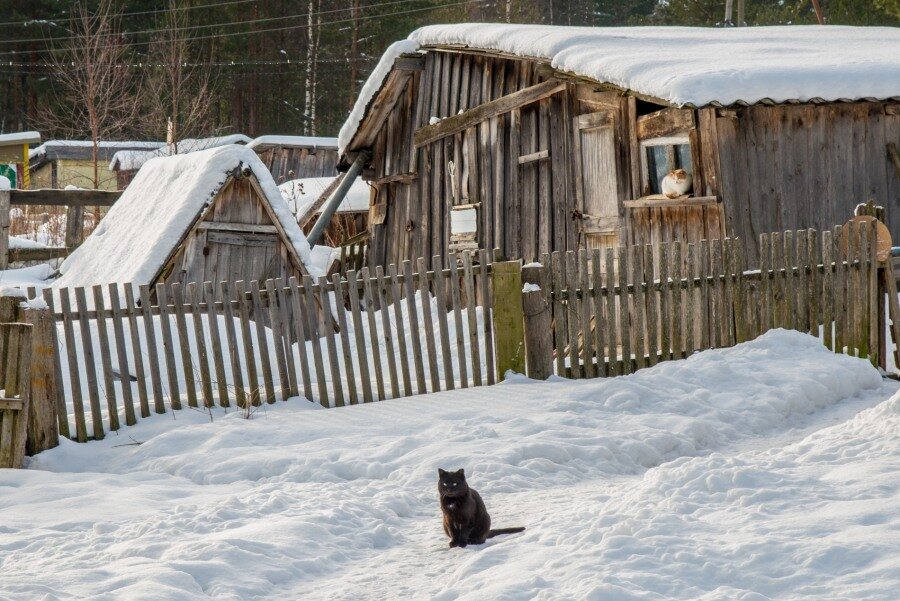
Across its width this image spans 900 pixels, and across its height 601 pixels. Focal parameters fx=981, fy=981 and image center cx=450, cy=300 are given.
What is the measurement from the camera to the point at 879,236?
10195 millimetres

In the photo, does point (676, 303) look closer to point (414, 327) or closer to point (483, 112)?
point (414, 327)

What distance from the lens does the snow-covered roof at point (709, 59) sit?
10781 mm

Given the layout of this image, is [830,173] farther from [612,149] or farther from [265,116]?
[265,116]

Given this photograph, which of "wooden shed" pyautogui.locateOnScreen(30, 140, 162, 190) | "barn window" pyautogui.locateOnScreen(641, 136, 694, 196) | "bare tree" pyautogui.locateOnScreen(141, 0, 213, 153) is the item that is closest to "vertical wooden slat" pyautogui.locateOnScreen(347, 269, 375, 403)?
"barn window" pyautogui.locateOnScreen(641, 136, 694, 196)

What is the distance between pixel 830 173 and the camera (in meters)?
12.0

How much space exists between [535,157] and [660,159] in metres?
2.62

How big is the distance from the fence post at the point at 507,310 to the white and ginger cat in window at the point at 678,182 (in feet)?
11.9

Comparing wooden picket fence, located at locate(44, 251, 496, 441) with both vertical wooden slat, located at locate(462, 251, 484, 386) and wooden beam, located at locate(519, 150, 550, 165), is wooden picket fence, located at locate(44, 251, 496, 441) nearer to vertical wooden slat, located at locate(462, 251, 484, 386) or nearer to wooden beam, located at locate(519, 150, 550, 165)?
vertical wooden slat, located at locate(462, 251, 484, 386)

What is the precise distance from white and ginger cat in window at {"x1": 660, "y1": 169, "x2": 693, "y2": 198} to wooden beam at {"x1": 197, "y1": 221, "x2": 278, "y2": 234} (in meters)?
5.17

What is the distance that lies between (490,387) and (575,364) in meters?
0.93

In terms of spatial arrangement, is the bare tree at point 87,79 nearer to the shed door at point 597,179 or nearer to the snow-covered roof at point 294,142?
the snow-covered roof at point 294,142

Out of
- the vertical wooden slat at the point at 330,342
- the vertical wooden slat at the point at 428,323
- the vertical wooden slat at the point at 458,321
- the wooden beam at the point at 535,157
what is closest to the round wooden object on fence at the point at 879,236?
the vertical wooden slat at the point at 458,321

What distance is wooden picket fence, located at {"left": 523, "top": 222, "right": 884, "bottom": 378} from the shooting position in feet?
29.4

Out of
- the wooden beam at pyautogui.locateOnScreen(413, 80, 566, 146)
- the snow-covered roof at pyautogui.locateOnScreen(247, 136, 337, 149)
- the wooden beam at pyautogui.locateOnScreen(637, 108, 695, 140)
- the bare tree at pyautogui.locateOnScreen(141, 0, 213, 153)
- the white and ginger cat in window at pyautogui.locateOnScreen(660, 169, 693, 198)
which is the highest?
the bare tree at pyautogui.locateOnScreen(141, 0, 213, 153)
